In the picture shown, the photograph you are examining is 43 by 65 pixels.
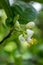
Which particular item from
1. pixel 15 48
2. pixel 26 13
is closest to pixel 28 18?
pixel 26 13

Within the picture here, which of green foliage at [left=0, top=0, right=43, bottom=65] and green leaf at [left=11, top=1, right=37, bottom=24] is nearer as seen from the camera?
green foliage at [left=0, top=0, right=43, bottom=65]

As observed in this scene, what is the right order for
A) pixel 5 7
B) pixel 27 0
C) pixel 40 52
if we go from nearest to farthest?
pixel 40 52
pixel 5 7
pixel 27 0

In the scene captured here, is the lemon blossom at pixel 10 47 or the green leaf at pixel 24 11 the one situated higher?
the green leaf at pixel 24 11

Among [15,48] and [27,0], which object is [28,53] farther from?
[27,0]

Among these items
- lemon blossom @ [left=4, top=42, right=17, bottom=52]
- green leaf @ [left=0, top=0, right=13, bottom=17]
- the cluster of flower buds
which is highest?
green leaf @ [left=0, top=0, right=13, bottom=17]

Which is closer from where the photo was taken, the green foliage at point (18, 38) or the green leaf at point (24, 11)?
the green foliage at point (18, 38)

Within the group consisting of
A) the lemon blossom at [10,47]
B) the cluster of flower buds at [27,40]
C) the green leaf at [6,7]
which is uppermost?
the green leaf at [6,7]

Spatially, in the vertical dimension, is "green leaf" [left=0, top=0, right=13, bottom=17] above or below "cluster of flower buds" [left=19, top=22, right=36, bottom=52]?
above

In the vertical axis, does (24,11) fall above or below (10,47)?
above
